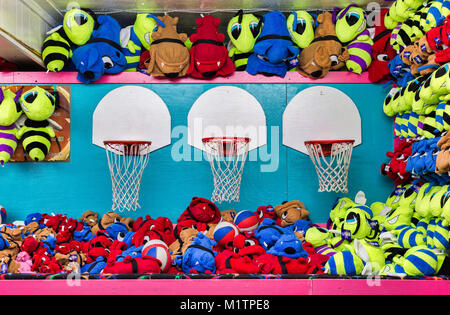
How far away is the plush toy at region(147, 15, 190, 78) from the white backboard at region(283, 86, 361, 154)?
925mm

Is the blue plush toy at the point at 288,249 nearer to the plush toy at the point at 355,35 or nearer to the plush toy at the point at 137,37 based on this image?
the plush toy at the point at 355,35

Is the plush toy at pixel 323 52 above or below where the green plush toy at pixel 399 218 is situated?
above

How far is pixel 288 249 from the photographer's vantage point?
232 centimetres

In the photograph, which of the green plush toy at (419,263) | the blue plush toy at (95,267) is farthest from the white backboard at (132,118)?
the green plush toy at (419,263)

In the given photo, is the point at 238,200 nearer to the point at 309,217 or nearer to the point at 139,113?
the point at 309,217

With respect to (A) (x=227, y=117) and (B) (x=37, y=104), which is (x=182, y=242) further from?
(B) (x=37, y=104)

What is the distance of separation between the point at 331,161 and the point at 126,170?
5.20 ft

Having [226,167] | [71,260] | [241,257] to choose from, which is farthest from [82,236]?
[241,257]

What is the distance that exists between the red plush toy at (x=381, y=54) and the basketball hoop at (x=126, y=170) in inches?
72.6

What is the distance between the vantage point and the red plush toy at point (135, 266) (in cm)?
203

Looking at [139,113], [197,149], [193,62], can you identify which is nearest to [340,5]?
[193,62]

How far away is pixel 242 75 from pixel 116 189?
4.42 feet

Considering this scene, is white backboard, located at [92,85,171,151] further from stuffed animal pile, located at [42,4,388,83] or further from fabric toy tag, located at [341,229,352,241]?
fabric toy tag, located at [341,229,352,241]

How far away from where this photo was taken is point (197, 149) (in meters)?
3.25
